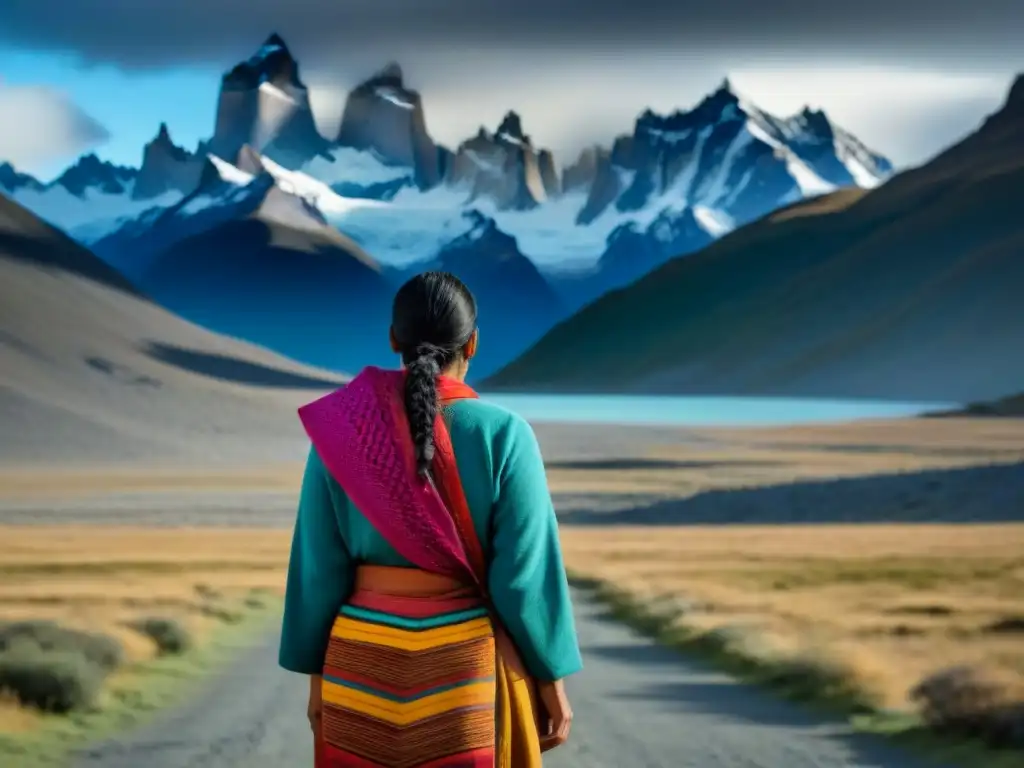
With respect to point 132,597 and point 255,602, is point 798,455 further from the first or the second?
point 132,597

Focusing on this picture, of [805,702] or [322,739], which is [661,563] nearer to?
[805,702]

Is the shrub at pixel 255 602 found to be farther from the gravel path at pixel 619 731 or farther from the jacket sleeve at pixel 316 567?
the jacket sleeve at pixel 316 567

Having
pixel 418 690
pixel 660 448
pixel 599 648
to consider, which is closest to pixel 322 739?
pixel 418 690

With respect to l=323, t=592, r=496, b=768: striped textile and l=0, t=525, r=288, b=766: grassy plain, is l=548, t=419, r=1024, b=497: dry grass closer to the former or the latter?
l=0, t=525, r=288, b=766: grassy plain

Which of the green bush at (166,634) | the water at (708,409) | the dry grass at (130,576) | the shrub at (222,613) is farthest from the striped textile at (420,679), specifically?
the water at (708,409)

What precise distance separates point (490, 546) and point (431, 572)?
168mm

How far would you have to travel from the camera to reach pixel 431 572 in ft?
15.4

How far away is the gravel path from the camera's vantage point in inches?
395

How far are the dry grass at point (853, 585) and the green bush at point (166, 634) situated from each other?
5.15 meters

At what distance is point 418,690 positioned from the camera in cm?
468

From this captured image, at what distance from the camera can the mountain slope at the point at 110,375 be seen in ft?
288

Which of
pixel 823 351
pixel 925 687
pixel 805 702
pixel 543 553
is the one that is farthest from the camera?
pixel 823 351

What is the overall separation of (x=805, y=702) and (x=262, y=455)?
74394mm

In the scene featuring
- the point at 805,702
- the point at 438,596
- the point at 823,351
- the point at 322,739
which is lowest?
the point at 805,702
